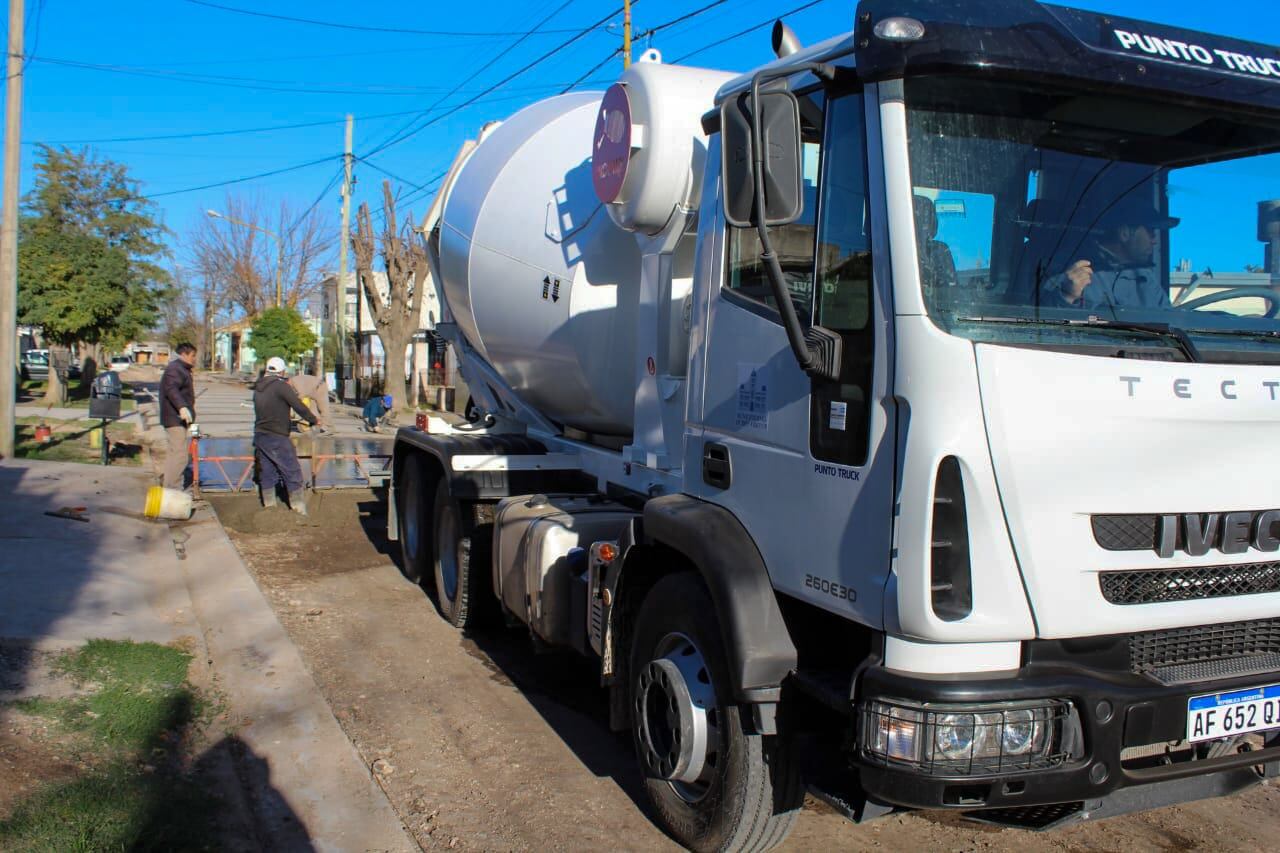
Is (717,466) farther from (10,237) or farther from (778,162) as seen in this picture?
(10,237)

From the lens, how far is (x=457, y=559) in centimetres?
695

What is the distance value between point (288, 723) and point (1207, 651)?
4185 millimetres

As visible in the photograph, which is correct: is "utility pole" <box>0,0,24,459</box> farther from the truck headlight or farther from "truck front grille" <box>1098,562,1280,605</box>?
"truck front grille" <box>1098,562,1280,605</box>

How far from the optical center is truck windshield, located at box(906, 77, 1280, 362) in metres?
2.91

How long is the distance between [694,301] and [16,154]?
525 inches

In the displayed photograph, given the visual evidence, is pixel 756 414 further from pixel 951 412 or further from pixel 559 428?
pixel 559 428

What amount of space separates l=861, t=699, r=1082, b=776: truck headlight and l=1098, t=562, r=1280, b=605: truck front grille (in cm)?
37

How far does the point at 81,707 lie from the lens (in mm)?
4840

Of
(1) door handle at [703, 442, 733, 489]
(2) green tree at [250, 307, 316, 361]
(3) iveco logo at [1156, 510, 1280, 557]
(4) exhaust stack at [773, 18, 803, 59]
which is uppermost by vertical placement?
(2) green tree at [250, 307, 316, 361]

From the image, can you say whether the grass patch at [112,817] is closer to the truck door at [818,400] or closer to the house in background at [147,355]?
the truck door at [818,400]

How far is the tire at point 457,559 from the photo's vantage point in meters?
6.73

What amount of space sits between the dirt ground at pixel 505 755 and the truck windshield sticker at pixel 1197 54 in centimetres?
299

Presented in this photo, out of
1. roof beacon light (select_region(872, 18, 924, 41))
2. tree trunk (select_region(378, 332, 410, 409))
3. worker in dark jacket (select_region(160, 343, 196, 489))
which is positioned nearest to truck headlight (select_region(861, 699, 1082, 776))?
roof beacon light (select_region(872, 18, 924, 41))

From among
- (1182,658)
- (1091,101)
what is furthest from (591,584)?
(1091,101)
